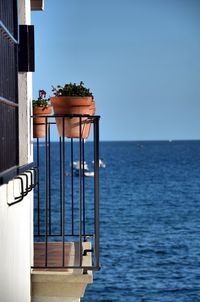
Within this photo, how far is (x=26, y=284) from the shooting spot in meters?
6.94

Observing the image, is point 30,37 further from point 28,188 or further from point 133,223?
point 133,223

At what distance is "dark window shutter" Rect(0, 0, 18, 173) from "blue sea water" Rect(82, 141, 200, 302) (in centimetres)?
2393

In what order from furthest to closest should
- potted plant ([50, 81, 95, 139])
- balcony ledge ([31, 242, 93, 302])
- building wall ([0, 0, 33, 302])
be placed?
potted plant ([50, 81, 95, 139]) → balcony ledge ([31, 242, 93, 302]) → building wall ([0, 0, 33, 302])

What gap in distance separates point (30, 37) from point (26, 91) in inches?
15.8

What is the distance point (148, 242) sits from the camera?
45.6 m

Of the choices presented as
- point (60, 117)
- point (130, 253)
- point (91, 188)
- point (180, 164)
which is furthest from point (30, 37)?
point (180, 164)

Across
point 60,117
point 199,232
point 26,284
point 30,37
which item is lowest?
point 199,232

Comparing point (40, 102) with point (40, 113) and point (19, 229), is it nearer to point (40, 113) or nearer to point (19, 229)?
point (40, 113)

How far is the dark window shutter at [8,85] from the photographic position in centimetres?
564

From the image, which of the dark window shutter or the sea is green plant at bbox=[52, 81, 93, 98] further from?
the sea

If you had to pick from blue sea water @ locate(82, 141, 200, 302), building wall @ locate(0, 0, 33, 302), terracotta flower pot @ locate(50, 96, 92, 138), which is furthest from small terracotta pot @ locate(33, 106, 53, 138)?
blue sea water @ locate(82, 141, 200, 302)

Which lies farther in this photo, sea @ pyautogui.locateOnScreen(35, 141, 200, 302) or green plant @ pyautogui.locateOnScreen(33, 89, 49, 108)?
sea @ pyautogui.locateOnScreen(35, 141, 200, 302)

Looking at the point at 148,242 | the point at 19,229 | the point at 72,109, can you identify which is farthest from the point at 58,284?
the point at 148,242

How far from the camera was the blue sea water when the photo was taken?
32344mm
